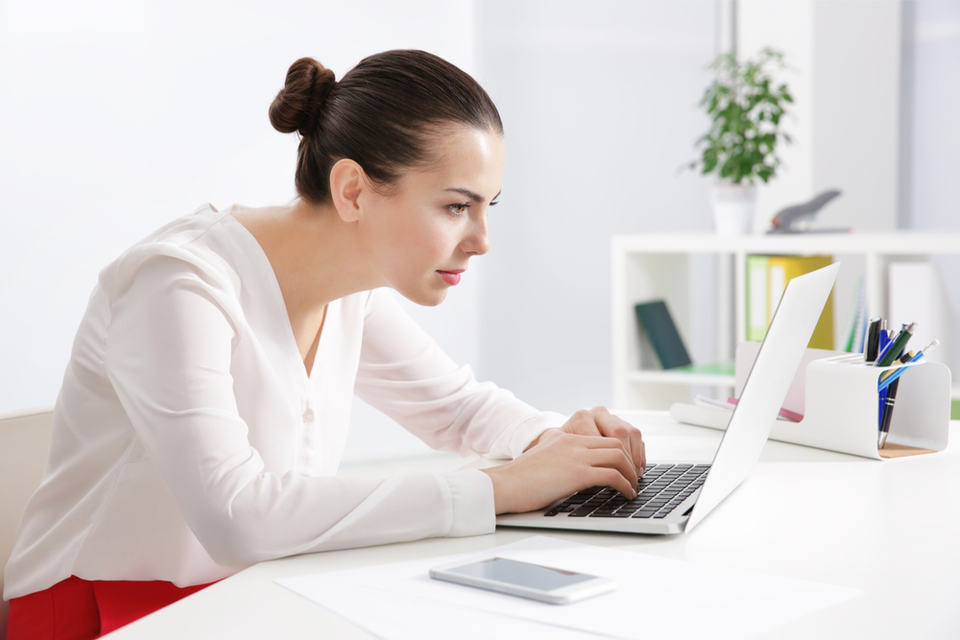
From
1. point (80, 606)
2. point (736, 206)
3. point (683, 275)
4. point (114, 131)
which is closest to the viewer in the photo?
point (80, 606)

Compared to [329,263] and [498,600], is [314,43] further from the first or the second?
[498,600]

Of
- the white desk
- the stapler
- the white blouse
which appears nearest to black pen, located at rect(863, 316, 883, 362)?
the white desk

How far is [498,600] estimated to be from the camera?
706 mm

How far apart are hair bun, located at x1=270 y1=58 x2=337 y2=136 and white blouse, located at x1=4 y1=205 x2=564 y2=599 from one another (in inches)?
7.0

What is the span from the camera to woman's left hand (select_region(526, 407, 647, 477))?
3.63 ft

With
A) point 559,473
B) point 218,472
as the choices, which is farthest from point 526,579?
point 218,472

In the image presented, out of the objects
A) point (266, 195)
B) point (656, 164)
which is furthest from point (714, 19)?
point (266, 195)

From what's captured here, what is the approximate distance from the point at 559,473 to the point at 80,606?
596 mm

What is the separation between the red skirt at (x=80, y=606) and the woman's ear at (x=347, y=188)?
52 centimetres

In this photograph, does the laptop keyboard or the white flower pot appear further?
the white flower pot

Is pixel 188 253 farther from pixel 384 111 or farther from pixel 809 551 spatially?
pixel 809 551

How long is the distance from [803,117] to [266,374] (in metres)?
2.88

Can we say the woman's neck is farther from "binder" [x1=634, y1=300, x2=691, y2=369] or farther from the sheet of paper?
"binder" [x1=634, y1=300, x2=691, y2=369]

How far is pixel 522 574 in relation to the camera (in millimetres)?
740
